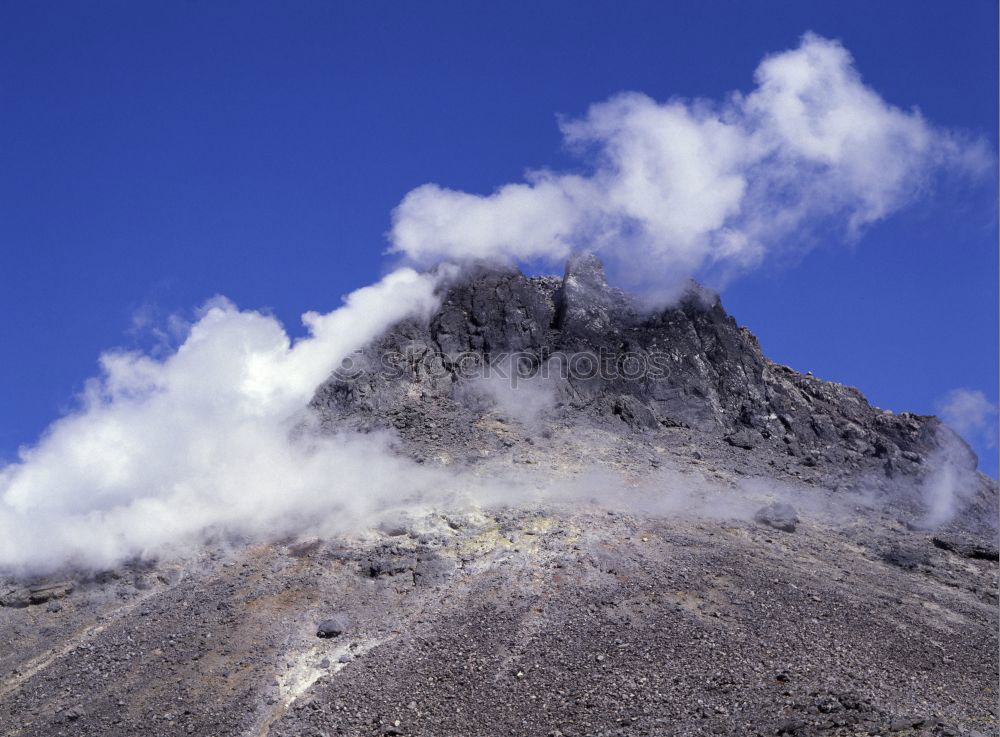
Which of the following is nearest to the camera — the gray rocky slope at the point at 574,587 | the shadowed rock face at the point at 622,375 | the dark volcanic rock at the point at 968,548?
the gray rocky slope at the point at 574,587

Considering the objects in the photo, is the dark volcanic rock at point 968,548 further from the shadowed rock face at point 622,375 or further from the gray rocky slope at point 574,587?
the shadowed rock face at point 622,375

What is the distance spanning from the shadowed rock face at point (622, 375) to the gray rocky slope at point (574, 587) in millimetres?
222

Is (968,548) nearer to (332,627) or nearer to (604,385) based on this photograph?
(604,385)

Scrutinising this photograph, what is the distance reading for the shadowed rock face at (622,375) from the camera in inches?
2675

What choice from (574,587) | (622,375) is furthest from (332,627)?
(622,375)

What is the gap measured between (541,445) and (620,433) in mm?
6200

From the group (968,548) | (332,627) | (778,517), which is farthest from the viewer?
(968,548)

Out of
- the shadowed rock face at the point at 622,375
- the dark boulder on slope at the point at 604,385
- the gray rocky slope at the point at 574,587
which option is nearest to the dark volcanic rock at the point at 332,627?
the gray rocky slope at the point at 574,587

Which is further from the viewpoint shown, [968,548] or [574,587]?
[968,548]

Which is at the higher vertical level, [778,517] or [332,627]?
[778,517]

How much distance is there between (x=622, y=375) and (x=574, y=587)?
29.0m

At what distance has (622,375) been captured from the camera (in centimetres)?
7256

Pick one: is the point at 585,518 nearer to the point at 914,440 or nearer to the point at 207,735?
the point at 207,735

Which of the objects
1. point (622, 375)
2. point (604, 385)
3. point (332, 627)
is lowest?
point (332, 627)
